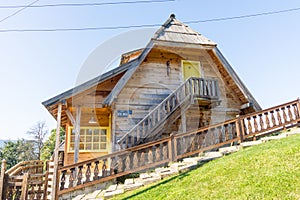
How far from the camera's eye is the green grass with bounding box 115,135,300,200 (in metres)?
4.33

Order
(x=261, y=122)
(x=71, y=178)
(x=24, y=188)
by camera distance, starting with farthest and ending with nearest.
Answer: (x=261, y=122) → (x=24, y=188) → (x=71, y=178)

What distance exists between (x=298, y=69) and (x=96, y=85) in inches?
390

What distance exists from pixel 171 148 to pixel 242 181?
3165mm

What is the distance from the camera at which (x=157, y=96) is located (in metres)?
10.6

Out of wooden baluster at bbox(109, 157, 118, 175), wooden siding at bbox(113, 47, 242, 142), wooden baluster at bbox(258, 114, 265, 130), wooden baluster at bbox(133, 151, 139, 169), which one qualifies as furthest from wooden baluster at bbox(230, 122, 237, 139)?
wooden baluster at bbox(109, 157, 118, 175)

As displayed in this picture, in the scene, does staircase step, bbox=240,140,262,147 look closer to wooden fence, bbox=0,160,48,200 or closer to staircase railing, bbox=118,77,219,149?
staircase railing, bbox=118,77,219,149

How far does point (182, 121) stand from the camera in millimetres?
10172

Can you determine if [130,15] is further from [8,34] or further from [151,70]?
[8,34]

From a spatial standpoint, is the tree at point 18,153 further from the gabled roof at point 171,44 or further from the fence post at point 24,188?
the fence post at point 24,188

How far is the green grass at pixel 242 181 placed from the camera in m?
4.33

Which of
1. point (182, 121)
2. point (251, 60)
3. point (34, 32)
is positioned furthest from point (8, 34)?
point (251, 60)

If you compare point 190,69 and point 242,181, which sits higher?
point 190,69

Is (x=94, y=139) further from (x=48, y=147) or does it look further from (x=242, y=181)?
(x=48, y=147)

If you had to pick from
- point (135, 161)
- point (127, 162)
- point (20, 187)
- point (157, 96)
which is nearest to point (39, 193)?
point (20, 187)
